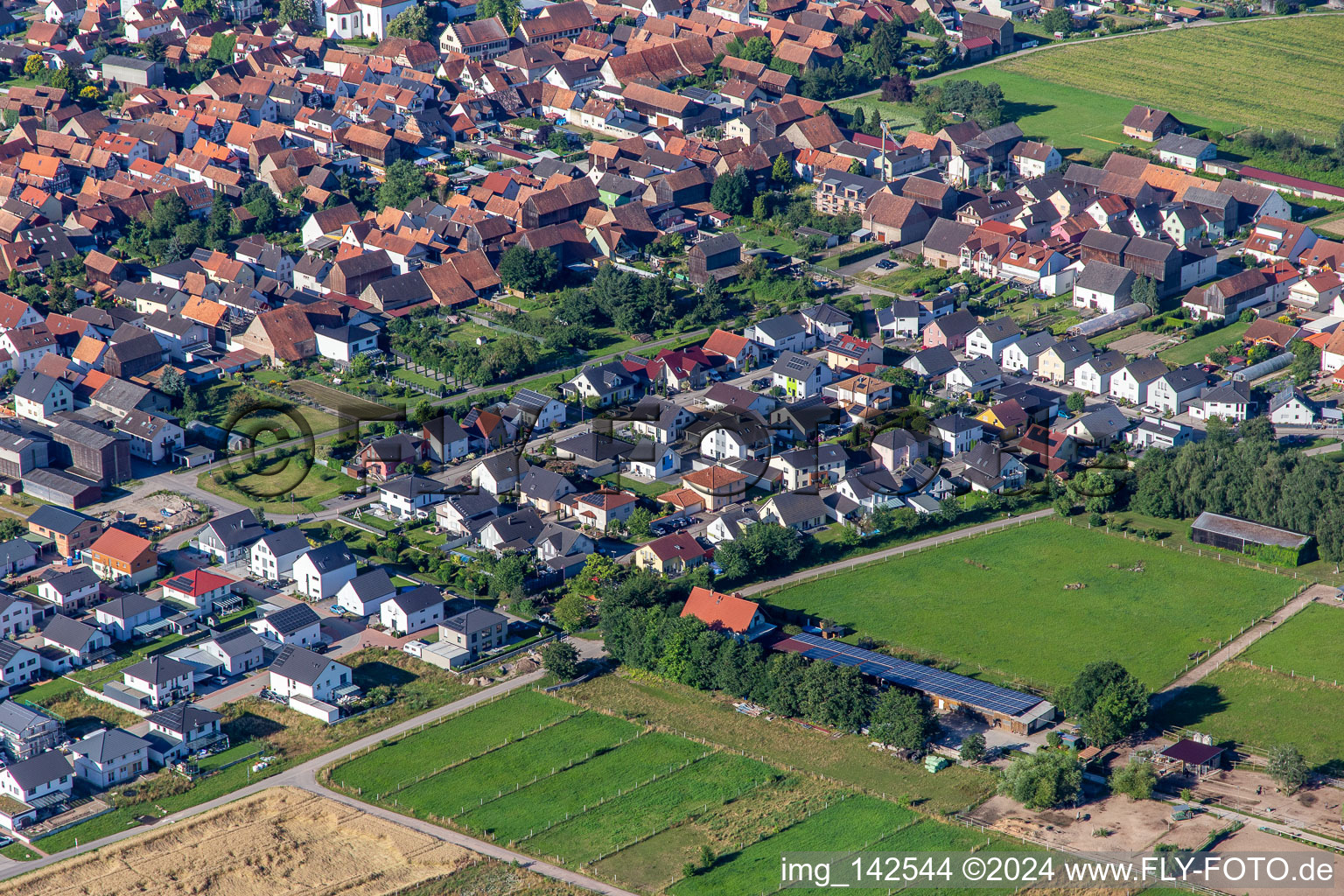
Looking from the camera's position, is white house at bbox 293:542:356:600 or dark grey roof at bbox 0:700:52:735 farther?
white house at bbox 293:542:356:600

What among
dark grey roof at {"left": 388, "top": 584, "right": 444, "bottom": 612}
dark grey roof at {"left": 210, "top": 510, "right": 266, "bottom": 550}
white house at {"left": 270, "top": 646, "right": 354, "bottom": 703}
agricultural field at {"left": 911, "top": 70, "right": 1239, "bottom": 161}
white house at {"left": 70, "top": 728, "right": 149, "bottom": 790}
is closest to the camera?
white house at {"left": 70, "top": 728, "right": 149, "bottom": 790}

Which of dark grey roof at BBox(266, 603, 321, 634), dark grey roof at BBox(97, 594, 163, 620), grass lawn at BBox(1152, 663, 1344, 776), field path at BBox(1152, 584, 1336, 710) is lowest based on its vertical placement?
grass lawn at BBox(1152, 663, 1344, 776)

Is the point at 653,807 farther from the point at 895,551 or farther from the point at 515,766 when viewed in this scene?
the point at 895,551

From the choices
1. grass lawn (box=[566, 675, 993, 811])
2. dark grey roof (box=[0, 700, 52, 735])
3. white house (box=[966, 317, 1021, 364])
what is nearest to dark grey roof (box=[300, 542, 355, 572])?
grass lawn (box=[566, 675, 993, 811])

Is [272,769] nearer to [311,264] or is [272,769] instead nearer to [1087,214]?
[311,264]

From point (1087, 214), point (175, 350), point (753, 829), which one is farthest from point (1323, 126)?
point (753, 829)

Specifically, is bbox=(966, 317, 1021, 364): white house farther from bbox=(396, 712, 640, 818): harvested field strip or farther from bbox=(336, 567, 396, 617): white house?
bbox=(396, 712, 640, 818): harvested field strip

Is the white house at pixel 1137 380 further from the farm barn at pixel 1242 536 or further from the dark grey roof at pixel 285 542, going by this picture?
the dark grey roof at pixel 285 542

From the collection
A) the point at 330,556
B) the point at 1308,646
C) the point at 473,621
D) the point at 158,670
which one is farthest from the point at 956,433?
the point at 158,670
